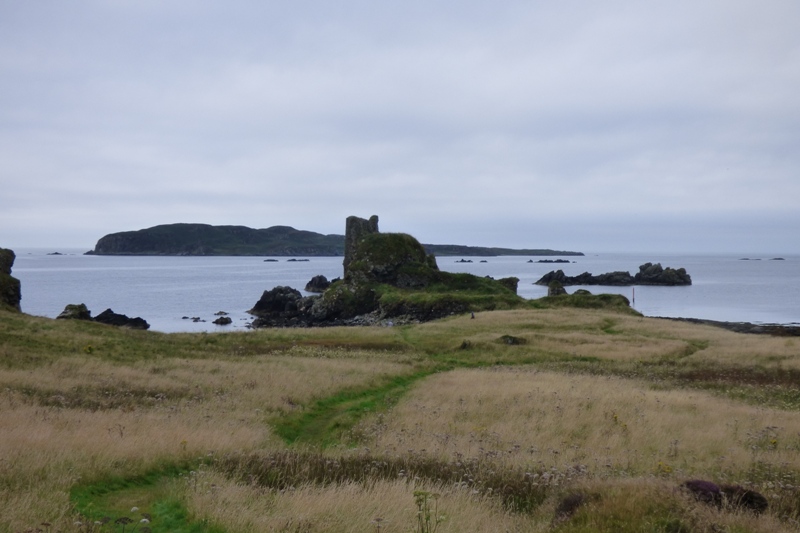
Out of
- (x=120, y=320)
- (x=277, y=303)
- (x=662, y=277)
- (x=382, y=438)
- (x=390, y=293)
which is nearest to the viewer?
(x=382, y=438)

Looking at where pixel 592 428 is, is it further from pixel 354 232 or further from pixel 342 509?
pixel 354 232

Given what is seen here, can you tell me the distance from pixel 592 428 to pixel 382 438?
611 cm

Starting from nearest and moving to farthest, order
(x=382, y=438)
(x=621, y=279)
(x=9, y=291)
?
(x=382, y=438)
(x=9, y=291)
(x=621, y=279)

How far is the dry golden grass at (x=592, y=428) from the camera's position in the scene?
41.8ft

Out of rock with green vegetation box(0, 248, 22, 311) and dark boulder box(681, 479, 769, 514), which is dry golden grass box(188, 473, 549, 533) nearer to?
dark boulder box(681, 479, 769, 514)

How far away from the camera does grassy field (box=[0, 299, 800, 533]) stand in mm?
7570

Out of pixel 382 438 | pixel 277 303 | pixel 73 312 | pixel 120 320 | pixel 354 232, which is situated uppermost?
pixel 354 232

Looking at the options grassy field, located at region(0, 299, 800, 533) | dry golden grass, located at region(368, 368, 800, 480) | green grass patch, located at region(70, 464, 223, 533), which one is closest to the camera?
green grass patch, located at region(70, 464, 223, 533)

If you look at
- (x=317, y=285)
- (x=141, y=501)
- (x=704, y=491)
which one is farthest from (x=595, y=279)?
(x=141, y=501)

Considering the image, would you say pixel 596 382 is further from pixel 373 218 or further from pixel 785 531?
pixel 373 218

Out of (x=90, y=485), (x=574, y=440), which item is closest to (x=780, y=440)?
(x=574, y=440)

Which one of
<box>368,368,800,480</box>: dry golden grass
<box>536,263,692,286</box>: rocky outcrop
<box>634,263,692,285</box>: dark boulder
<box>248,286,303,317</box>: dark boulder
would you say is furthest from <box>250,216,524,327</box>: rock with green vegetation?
<box>634,263,692,285</box>: dark boulder

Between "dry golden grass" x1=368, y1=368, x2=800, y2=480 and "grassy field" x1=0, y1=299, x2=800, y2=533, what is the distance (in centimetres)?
10

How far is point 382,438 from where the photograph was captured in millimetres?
14664
